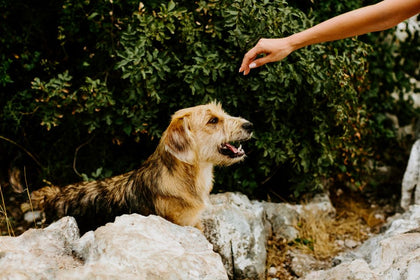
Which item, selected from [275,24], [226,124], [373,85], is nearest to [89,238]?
→ [226,124]

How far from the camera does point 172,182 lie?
3.49 metres

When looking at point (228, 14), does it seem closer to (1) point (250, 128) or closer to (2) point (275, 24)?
(2) point (275, 24)

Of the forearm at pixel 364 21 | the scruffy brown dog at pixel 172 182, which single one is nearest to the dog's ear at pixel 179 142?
the scruffy brown dog at pixel 172 182

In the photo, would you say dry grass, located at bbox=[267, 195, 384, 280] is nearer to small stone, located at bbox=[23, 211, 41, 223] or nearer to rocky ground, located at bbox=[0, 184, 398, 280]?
rocky ground, located at bbox=[0, 184, 398, 280]

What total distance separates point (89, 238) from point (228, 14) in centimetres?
239

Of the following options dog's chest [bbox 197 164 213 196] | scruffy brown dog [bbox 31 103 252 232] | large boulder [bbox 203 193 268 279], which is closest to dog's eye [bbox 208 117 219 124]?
scruffy brown dog [bbox 31 103 252 232]

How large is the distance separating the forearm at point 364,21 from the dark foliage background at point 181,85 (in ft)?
3.56

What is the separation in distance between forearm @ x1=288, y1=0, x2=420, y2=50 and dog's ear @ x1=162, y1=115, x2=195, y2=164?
1187 mm

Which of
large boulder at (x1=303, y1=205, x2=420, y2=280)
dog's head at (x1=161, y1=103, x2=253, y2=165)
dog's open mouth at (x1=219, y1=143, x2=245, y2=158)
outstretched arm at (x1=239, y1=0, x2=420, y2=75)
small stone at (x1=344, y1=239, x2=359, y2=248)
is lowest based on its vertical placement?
small stone at (x1=344, y1=239, x2=359, y2=248)

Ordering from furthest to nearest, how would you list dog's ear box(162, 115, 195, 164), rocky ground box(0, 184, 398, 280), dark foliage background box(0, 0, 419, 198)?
rocky ground box(0, 184, 398, 280) < dark foliage background box(0, 0, 419, 198) < dog's ear box(162, 115, 195, 164)

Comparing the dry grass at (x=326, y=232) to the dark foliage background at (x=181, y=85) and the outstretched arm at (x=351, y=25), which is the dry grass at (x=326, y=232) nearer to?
the dark foliage background at (x=181, y=85)

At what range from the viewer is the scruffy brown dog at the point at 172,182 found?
3473 millimetres

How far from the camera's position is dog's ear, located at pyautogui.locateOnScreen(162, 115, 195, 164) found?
3412mm

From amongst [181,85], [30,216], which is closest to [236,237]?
[181,85]
